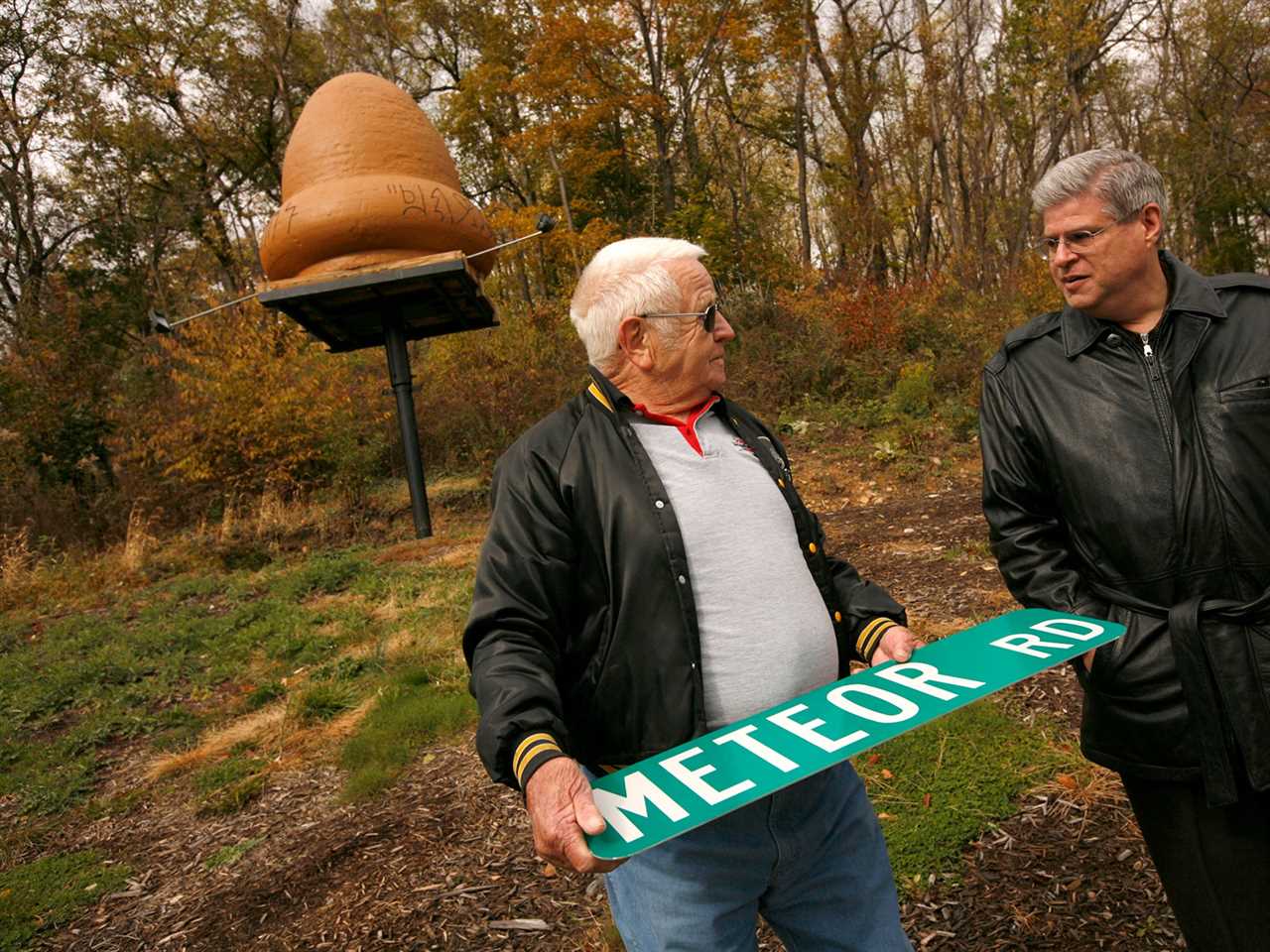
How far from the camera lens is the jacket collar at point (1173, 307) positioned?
1.75m

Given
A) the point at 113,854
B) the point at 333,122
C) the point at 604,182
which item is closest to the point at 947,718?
the point at 113,854

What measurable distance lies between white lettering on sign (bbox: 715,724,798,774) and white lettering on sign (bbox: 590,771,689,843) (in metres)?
0.16

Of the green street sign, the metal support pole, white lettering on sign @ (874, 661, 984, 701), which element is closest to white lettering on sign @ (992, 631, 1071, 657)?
the green street sign

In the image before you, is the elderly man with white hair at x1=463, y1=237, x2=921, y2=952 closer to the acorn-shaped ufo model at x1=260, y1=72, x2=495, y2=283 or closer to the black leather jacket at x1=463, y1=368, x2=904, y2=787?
the black leather jacket at x1=463, y1=368, x2=904, y2=787

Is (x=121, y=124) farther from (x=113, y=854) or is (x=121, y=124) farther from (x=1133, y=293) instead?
(x=1133, y=293)

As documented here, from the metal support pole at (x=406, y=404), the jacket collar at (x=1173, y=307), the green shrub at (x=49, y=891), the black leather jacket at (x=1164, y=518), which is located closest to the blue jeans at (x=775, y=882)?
the black leather jacket at (x=1164, y=518)

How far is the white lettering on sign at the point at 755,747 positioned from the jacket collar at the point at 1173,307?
3.83 feet

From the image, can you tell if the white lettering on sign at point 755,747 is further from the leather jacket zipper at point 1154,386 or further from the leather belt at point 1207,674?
the leather jacket zipper at point 1154,386

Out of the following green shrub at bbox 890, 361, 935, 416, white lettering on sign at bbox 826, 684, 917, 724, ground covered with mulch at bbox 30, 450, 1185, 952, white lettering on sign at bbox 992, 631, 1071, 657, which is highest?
green shrub at bbox 890, 361, 935, 416

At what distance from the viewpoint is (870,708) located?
4.41ft

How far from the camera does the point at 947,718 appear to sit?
3.41 m

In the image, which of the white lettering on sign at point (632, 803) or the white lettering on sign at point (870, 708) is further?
the white lettering on sign at point (870, 708)

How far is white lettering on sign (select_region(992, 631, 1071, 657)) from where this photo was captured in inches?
57.0

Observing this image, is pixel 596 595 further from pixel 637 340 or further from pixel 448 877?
pixel 448 877
